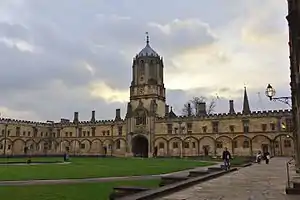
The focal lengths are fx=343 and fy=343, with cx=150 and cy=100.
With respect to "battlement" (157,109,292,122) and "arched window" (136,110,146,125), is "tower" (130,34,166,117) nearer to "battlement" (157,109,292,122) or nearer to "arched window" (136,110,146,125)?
"arched window" (136,110,146,125)

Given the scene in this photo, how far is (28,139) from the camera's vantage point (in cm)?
8025

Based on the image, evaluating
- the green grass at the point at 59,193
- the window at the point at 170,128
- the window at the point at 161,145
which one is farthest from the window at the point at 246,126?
the green grass at the point at 59,193

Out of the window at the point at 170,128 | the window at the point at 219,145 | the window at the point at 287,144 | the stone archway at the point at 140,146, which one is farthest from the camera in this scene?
the stone archway at the point at 140,146

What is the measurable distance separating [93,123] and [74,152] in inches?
333

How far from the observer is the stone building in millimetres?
61625

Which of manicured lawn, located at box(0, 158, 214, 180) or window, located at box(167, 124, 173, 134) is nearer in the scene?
manicured lawn, located at box(0, 158, 214, 180)

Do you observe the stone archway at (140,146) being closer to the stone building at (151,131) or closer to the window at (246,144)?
the stone building at (151,131)

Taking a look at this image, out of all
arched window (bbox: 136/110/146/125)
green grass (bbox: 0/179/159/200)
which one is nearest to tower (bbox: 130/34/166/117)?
arched window (bbox: 136/110/146/125)

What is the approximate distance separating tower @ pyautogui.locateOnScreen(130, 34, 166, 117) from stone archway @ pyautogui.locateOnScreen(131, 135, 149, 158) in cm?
624

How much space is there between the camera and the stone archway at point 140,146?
7275 cm

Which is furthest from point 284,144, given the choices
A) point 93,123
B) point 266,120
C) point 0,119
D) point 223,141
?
point 0,119

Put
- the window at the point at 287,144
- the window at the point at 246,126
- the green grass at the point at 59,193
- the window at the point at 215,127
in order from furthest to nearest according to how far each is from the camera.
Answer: the window at the point at 215,127 < the window at the point at 246,126 < the window at the point at 287,144 < the green grass at the point at 59,193

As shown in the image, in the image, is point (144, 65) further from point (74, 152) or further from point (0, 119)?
point (0, 119)

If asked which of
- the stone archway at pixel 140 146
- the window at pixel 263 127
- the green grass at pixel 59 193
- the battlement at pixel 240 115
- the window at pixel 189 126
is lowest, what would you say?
the green grass at pixel 59 193
